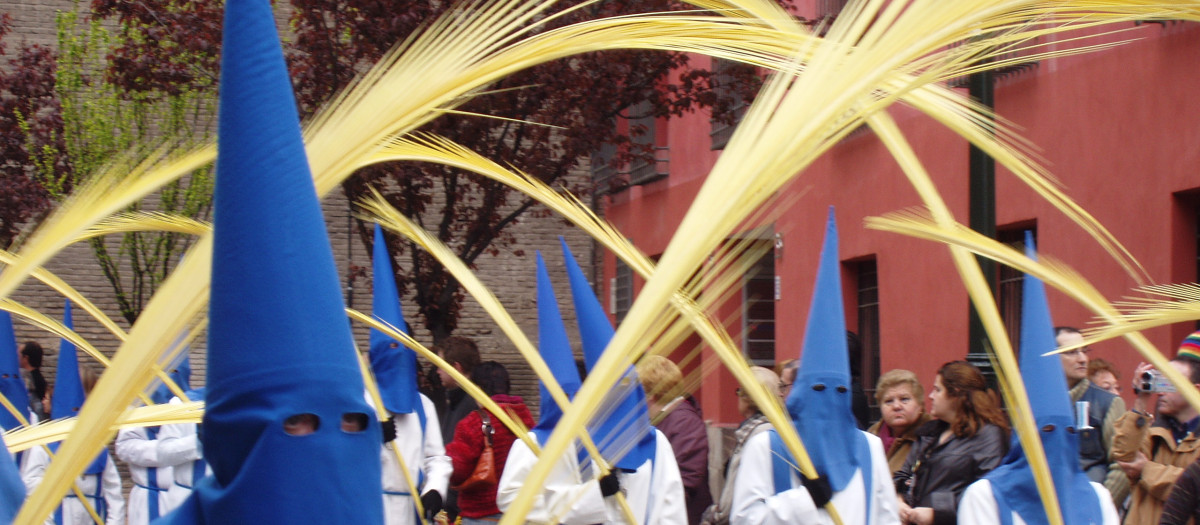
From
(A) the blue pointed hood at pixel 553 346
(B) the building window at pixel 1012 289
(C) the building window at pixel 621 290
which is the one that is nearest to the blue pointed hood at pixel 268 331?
(A) the blue pointed hood at pixel 553 346

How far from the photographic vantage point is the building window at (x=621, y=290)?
1980 cm

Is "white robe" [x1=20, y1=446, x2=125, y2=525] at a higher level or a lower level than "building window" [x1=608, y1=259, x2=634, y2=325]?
lower

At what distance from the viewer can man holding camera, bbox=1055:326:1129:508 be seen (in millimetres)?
6344

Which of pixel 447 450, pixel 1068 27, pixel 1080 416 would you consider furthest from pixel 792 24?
pixel 447 450

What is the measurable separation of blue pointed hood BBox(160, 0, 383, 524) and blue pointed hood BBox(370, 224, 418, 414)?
5.18 m

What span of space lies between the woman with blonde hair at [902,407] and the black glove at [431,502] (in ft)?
7.71

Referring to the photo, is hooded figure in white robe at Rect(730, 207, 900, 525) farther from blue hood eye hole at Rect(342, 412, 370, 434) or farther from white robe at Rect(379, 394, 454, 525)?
blue hood eye hole at Rect(342, 412, 370, 434)

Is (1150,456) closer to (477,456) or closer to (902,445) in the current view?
(902,445)

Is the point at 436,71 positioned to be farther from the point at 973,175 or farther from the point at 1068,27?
the point at 973,175

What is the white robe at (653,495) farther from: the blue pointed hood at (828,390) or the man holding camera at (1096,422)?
the man holding camera at (1096,422)

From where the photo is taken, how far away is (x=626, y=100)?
12.3 meters

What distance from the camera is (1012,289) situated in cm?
1136

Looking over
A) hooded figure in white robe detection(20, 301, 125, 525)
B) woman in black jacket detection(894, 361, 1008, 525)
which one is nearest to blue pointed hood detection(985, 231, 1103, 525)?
woman in black jacket detection(894, 361, 1008, 525)

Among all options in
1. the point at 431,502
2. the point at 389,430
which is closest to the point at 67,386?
the point at 389,430
